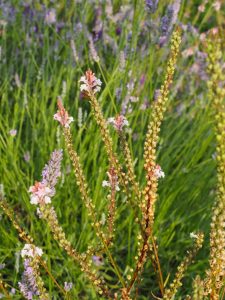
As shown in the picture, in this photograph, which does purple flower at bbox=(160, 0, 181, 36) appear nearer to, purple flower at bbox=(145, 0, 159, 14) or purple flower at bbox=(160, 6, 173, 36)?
purple flower at bbox=(160, 6, 173, 36)

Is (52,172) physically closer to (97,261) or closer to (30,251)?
(30,251)

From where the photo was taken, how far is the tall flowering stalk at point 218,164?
3.46ft

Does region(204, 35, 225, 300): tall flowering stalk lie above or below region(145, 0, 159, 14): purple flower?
below

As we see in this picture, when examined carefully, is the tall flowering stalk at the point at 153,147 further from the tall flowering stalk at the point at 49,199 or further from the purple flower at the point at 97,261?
the purple flower at the point at 97,261

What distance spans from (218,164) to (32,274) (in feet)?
2.14

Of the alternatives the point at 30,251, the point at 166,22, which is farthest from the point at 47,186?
the point at 166,22

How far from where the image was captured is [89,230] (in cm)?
244

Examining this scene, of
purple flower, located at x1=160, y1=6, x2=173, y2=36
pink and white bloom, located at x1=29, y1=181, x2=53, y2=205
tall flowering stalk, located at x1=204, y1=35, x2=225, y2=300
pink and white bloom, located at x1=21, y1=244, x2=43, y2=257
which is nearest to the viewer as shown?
tall flowering stalk, located at x1=204, y1=35, x2=225, y2=300

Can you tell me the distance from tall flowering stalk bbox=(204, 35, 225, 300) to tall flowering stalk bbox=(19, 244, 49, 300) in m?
0.46

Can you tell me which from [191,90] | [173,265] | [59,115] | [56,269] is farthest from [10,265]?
[191,90]

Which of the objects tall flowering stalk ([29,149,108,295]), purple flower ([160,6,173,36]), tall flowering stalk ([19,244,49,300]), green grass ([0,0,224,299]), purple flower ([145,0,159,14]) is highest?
purple flower ([160,6,173,36])

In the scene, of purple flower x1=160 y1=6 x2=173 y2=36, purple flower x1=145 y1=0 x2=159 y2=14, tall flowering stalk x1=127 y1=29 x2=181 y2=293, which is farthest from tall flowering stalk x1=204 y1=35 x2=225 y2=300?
purple flower x1=160 y1=6 x2=173 y2=36

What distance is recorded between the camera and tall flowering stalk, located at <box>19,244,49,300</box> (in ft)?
4.76

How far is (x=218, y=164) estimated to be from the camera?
1189 millimetres
